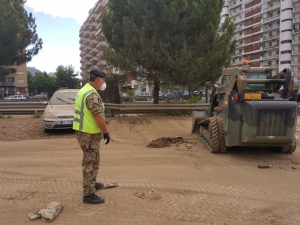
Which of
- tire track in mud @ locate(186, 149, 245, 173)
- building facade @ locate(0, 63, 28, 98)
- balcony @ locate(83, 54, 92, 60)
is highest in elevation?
balcony @ locate(83, 54, 92, 60)

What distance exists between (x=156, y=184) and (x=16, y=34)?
22103 millimetres

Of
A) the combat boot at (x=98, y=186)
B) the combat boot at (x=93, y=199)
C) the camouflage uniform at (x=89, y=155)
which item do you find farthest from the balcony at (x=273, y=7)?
the combat boot at (x=93, y=199)

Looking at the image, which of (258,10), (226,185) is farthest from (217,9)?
(258,10)

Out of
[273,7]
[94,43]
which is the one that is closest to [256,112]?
[273,7]

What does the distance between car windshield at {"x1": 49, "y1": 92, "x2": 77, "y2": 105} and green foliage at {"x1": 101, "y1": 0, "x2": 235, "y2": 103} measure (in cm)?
401

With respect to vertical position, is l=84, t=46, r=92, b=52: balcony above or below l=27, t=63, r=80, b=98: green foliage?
above

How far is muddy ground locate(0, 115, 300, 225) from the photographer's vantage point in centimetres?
344

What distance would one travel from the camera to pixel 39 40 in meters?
25.7

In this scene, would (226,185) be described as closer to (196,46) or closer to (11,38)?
(196,46)

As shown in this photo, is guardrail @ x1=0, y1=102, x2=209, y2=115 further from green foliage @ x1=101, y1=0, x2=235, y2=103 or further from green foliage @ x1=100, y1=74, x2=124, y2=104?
green foliage @ x1=100, y1=74, x2=124, y2=104

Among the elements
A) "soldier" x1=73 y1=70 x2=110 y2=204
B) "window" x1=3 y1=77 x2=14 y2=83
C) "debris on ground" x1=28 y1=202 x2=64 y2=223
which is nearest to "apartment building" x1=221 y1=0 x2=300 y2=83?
"soldier" x1=73 y1=70 x2=110 y2=204

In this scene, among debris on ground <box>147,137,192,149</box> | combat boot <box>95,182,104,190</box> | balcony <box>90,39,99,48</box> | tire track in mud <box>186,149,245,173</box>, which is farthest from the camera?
balcony <box>90,39,99,48</box>

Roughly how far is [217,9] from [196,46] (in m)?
2.22

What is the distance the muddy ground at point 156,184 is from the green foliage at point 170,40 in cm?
629
